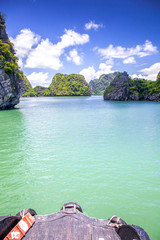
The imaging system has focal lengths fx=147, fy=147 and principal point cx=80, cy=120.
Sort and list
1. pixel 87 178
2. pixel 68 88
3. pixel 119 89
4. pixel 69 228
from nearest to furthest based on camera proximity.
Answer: pixel 69 228 < pixel 87 178 < pixel 119 89 < pixel 68 88

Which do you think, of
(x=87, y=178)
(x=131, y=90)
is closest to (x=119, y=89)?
(x=131, y=90)

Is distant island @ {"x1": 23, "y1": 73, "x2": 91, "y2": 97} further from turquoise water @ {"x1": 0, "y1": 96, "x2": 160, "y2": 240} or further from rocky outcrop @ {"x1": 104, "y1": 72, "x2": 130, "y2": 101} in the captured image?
turquoise water @ {"x1": 0, "y1": 96, "x2": 160, "y2": 240}

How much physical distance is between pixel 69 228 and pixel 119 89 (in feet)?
295

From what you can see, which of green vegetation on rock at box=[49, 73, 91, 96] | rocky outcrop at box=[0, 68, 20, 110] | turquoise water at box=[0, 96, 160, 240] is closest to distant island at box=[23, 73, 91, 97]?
green vegetation on rock at box=[49, 73, 91, 96]

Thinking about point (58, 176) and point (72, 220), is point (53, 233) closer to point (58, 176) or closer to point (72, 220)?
point (72, 220)

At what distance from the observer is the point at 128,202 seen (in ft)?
17.3

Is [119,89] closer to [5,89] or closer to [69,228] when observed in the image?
[5,89]

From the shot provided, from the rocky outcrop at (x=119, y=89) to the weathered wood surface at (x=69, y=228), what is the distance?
88.3 metres

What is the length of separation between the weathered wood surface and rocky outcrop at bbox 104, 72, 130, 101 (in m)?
88.3

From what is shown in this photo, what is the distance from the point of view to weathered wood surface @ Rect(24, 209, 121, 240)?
2.46 metres

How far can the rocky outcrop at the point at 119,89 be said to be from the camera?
3393 inches

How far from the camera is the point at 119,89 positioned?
8706 cm

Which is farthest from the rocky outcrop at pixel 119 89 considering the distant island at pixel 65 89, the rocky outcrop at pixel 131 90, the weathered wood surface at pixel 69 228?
the distant island at pixel 65 89

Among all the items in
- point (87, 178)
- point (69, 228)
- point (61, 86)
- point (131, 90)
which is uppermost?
point (61, 86)
